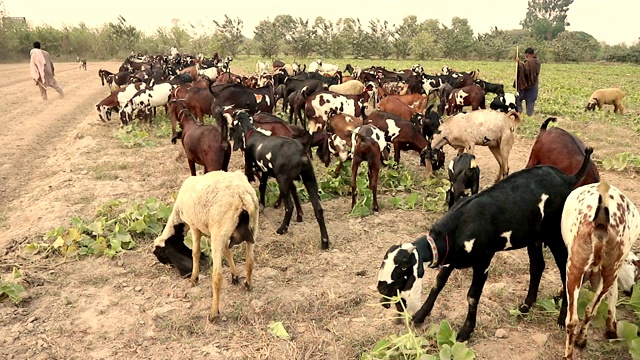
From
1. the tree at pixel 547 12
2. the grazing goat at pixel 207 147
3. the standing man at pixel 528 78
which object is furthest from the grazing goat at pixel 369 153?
the tree at pixel 547 12

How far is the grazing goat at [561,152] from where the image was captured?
635 cm

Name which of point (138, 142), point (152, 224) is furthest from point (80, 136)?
point (152, 224)


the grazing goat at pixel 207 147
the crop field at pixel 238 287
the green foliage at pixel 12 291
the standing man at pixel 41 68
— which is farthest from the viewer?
the standing man at pixel 41 68

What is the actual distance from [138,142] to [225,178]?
826 centimetres

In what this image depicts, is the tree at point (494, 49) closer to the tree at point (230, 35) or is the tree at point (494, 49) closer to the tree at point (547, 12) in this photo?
the tree at point (230, 35)

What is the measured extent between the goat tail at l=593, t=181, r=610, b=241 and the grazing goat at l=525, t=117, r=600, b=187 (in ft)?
8.82

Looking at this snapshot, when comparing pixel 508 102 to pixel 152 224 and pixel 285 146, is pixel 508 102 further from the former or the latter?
pixel 152 224

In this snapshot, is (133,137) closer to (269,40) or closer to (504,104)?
(504,104)

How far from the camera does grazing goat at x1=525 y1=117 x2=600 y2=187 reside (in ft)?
20.8

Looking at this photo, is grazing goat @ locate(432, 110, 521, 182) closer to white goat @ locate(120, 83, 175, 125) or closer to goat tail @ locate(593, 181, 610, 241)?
goat tail @ locate(593, 181, 610, 241)

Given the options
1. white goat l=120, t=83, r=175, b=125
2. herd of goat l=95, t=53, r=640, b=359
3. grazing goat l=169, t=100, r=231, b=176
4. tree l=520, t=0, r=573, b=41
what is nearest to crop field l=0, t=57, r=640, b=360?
herd of goat l=95, t=53, r=640, b=359

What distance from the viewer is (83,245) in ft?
20.7

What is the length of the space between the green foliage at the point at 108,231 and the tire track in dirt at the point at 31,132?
88cm

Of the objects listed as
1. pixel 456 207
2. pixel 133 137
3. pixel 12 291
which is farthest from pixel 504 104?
pixel 12 291
